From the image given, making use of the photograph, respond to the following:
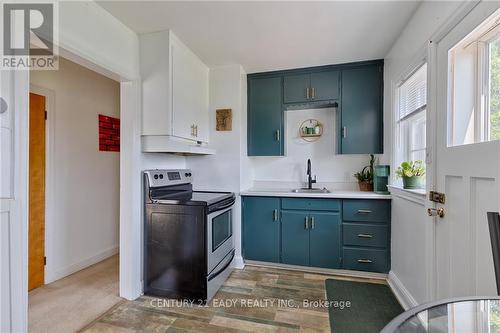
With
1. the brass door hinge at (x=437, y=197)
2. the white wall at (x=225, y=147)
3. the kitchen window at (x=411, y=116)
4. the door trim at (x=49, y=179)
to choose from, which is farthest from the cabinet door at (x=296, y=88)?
the door trim at (x=49, y=179)

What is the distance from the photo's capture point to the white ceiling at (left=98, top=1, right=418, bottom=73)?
178 cm

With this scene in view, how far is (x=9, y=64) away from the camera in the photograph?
1.21m

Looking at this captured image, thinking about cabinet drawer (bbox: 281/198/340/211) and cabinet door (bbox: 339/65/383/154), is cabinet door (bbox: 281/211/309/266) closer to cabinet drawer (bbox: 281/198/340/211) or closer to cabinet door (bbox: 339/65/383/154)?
cabinet drawer (bbox: 281/198/340/211)

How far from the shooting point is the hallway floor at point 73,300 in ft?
5.87

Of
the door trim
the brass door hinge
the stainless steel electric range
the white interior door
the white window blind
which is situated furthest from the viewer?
the door trim

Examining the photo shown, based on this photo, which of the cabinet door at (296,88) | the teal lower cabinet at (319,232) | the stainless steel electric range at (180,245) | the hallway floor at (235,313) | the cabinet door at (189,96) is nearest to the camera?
the hallway floor at (235,313)

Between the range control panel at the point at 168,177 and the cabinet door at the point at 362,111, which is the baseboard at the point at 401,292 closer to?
the cabinet door at the point at 362,111

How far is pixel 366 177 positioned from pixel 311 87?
1309 mm

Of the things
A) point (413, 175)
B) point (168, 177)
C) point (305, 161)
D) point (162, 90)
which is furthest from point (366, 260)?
point (162, 90)

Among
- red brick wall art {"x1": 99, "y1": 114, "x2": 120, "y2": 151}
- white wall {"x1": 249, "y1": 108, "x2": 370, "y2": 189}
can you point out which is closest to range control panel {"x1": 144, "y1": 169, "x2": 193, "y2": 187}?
white wall {"x1": 249, "y1": 108, "x2": 370, "y2": 189}

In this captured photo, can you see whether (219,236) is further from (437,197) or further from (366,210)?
(437,197)

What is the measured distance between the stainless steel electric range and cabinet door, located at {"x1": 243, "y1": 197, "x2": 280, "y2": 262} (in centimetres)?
59

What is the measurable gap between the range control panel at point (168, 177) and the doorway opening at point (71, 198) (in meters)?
1.10

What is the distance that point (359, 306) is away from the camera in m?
2.03
